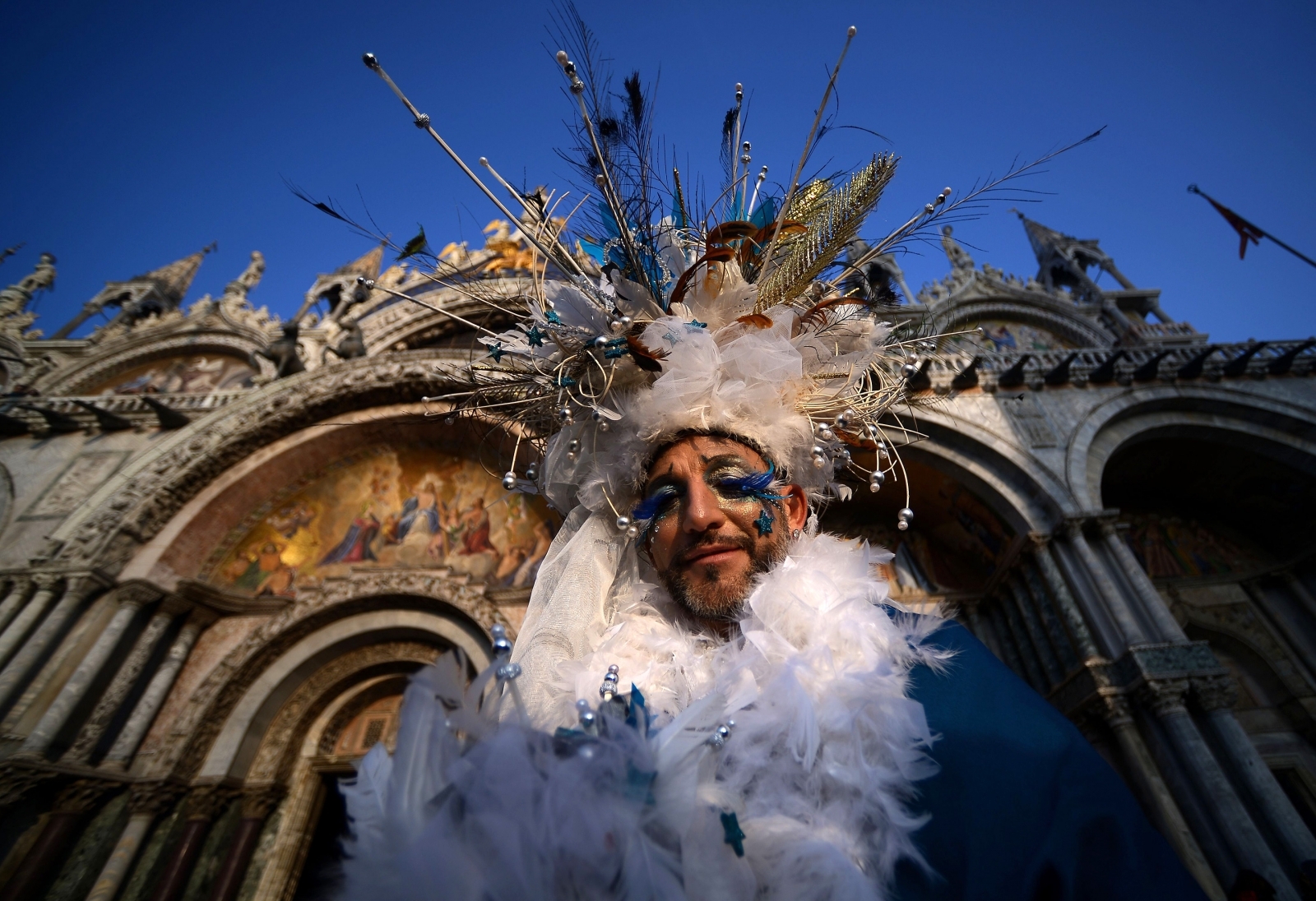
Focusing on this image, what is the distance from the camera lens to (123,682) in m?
6.59

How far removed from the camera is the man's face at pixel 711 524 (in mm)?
1764

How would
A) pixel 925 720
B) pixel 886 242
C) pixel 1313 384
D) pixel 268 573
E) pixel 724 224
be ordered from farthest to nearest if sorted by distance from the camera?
pixel 268 573, pixel 1313 384, pixel 886 242, pixel 724 224, pixel 925 720

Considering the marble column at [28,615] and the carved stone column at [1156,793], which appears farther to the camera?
the marble column at [28,615]

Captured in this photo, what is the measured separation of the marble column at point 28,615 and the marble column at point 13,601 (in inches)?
1.5

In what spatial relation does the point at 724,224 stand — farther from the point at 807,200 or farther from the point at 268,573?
the point at 268,573

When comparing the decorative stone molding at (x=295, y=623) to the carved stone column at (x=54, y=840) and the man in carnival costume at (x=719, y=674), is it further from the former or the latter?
→ the man in carnival costume at (x=719, y=674)

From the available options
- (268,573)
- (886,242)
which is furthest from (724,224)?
(268,573)

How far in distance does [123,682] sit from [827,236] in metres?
8.65

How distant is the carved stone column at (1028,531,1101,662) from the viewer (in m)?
5.87

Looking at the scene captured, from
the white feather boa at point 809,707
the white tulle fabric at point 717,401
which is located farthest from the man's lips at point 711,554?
the white tulle fabric at point 717,401

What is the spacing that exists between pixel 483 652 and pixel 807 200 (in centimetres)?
594

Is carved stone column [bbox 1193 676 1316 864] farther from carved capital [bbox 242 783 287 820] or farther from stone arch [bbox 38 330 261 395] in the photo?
stone arch [bbox 38 330 261 395]

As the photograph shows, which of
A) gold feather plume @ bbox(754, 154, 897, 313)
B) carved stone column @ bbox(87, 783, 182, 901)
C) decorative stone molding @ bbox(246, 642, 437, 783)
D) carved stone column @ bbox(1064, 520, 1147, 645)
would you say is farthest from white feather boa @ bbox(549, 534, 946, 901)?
carved stone column @ bbox(87, 783, 182, 901)

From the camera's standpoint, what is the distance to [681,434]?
1.99 metres
